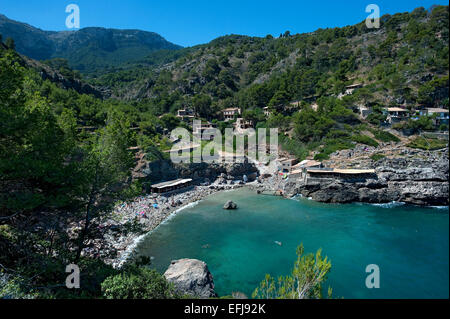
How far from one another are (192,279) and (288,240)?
7.44m

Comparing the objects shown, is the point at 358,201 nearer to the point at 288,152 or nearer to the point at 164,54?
the point at 288,152

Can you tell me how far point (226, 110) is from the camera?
48125 millimetres

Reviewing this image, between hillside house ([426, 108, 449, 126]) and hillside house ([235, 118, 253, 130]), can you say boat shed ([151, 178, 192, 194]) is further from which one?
hillside house ([426, 108, 449, 126])

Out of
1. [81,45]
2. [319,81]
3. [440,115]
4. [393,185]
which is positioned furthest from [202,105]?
[81,45]

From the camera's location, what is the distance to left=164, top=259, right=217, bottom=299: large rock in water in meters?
9.62

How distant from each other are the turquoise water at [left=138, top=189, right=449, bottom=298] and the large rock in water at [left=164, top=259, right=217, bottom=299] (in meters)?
1.40

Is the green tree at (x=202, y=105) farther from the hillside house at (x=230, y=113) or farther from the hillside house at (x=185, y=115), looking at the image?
the hillside house at (x=230, y=113)

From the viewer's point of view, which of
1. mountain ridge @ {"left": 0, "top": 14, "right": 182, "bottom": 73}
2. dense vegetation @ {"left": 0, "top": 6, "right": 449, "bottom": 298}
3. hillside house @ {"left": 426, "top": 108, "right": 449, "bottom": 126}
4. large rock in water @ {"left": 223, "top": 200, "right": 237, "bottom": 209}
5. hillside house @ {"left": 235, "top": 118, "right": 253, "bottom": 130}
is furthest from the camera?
mountain ridge @ {"left": 0, "top": 14, "right": 182, "bottom": 73}

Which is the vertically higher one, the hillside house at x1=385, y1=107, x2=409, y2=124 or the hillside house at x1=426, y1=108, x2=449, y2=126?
the hillside house at x1=385, y1=107, x2=409, y2=124

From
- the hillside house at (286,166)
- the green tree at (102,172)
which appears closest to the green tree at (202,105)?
the hillside house at (286,166)

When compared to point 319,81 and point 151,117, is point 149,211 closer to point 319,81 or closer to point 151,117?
point 151,117

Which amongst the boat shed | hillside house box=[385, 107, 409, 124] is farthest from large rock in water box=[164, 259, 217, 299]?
hillside house box=[385, 107, 409, 124]

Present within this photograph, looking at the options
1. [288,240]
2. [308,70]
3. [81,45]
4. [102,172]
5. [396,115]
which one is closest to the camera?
[102,172]

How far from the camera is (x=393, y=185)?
67.4ft
